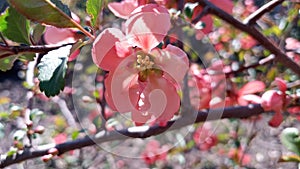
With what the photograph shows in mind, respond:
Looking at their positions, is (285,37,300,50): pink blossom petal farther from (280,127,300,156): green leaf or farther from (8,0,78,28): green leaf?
(8,0,78,28): green leaf

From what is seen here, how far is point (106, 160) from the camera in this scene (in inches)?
99.7

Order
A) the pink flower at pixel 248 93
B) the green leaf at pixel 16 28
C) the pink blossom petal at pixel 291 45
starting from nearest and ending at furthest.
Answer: the green leaf at pixel 16 28
the pink flower at pixel 248 93
the pink blossom petal at pixel 291 45

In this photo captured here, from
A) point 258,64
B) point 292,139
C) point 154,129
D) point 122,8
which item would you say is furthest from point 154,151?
point 122,8

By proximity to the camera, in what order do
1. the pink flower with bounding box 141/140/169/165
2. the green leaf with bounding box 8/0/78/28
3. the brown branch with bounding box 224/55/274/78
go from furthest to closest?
1. the pink flower with bounding box 141/140/169/165
2. the brown branch with bounding box 224/55/274/78
3. the green leaf with bounding box 8/0/78/28

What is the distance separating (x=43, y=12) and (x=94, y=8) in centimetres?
7

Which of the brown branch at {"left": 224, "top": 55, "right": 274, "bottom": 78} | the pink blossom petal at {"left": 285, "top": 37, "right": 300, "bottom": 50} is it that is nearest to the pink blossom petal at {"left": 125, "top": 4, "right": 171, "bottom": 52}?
the brown branch at {"left": 224, "top": 55, "right": 274, "bottom": 78}

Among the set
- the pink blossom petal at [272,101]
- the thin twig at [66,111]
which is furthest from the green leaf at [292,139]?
the thin twig at [66,111]

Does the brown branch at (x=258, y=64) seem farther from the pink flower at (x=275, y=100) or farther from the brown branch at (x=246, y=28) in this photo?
the pink flower at (x=275, y=100)

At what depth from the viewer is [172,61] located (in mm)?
600

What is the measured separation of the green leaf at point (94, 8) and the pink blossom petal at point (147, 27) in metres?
0.06

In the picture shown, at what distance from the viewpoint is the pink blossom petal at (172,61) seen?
599mm

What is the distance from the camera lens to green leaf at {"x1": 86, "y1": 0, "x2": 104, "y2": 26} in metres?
0.62

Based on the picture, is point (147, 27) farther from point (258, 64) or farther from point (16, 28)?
point (258, 64)

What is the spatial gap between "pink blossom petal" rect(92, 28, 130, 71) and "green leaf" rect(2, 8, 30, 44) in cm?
16
